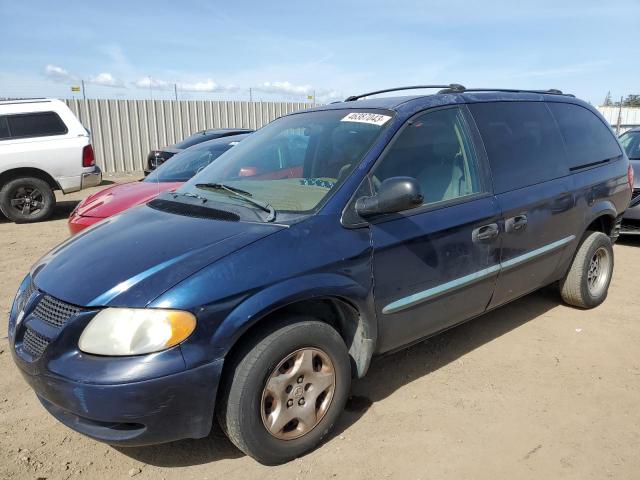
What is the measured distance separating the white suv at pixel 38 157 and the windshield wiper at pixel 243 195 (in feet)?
23.5

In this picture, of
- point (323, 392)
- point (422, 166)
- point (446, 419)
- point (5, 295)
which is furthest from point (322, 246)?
point (5, 295)

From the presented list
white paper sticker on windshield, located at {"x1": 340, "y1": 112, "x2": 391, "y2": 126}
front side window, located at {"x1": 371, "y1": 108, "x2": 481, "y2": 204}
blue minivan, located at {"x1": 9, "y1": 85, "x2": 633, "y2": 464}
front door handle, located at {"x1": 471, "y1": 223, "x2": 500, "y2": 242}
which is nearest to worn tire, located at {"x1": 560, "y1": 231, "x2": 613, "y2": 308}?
blue minivan, located at {"x1": 9, "y1": 85, "x2": 633, "y2": 464}

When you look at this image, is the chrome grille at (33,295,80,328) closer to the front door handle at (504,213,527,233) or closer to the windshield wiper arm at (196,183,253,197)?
the windshield wiper arm at (196,183,253,197)

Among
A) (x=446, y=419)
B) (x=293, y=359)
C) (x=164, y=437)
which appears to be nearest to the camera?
(x=164, y=437)

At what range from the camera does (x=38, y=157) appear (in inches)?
366

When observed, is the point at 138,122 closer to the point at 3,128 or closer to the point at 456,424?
the point at 3,128

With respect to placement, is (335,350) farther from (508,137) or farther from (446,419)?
(508,137)

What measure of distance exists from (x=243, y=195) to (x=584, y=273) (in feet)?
10.0

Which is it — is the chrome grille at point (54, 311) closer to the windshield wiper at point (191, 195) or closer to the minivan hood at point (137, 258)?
the minivan hood at point (137, 258)

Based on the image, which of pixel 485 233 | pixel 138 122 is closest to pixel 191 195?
pixel 485 233

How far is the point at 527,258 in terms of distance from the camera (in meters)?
3.66

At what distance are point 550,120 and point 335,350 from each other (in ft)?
8.72

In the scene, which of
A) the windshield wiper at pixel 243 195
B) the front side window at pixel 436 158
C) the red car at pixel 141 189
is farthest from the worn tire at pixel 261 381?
the red car at pixel 141 189

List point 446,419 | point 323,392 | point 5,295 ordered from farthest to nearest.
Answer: point 5,295
point 446,419
point 323,392
